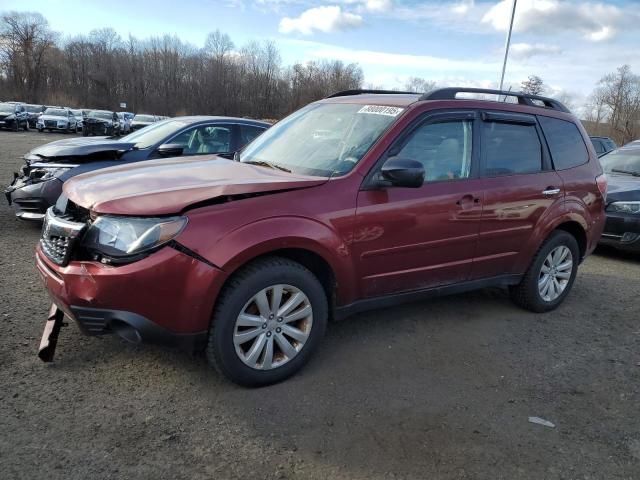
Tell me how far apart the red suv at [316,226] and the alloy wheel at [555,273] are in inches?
0.8

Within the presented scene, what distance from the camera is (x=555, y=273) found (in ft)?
16.3

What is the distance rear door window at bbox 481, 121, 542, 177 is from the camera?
4230 millimetres

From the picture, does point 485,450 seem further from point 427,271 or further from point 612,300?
point 612,300

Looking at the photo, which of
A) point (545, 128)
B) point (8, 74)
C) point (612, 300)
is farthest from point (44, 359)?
point (8, 74)

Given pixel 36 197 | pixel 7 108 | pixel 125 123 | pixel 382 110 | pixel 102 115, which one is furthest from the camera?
pixel 102 115

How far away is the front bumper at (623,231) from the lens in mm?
7082

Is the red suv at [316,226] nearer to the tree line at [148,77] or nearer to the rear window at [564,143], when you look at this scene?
the rear window at [564,143]

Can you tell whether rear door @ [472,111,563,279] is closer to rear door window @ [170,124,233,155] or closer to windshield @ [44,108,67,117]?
rear door window @ [170,124,233,155]

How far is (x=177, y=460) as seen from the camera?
2.56 metres

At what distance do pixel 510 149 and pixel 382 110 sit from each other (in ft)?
4.15

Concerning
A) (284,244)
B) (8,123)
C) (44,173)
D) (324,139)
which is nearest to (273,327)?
(284,244)

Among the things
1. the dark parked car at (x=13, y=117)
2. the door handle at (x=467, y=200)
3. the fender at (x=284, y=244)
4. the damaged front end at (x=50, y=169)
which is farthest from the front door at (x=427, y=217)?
the dark parked car at (x=13, y=117)

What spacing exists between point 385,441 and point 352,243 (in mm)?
1253

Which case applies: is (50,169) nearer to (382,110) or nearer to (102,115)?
(382,110)
